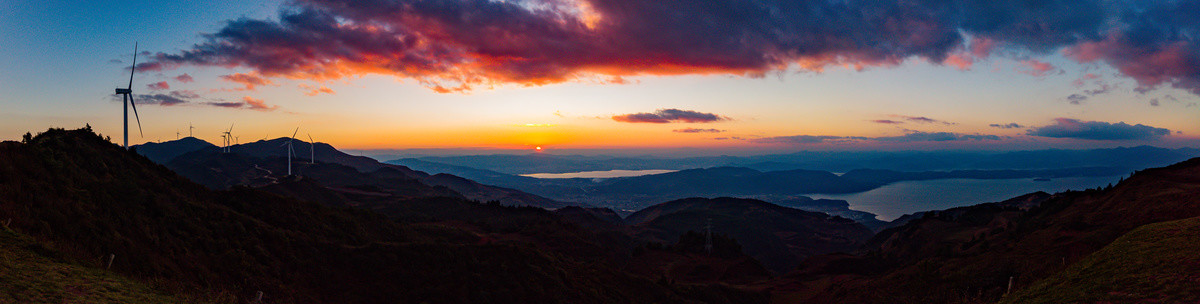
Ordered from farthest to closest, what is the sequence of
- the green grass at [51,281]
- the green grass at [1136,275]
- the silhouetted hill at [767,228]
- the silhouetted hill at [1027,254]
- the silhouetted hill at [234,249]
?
1. the silhouetted hill at [767,228]
2. the silhouetted hill at [1027,254]
3. the silhouetted hill at [234,249]
4. the green grass at [1136,275]
5. the green grass at [51,281]

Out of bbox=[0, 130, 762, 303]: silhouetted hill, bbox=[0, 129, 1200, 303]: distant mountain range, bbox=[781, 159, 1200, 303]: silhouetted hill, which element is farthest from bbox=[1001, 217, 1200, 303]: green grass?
bbox=[0, 130, 762, 303]: silhouetted hill

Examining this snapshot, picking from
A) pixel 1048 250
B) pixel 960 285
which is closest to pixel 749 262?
pixel 1048 250

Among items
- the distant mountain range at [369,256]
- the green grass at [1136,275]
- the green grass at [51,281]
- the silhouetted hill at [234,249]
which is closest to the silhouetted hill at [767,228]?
the distant mountain range at [369,256]

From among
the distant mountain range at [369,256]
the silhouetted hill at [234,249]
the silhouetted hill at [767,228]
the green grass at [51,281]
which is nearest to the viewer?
the green grass at [51,281]

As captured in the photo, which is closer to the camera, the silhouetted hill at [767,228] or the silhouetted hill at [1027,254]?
the silhouetted hill at [1027,254]

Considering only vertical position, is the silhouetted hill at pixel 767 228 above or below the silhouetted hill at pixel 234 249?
below

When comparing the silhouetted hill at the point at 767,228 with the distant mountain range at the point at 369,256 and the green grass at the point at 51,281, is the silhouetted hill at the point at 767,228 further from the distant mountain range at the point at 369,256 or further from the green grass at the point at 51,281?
the green grass at the point at 51,281

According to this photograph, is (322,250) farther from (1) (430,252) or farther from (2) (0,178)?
(2) (0,178)
